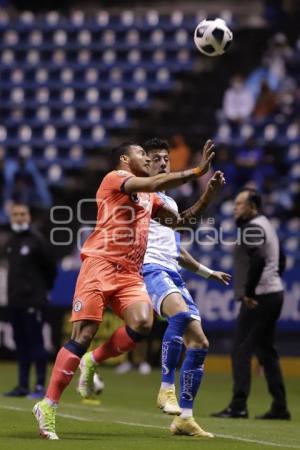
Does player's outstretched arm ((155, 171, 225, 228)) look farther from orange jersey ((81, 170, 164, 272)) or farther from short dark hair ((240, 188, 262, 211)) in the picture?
short dark hair ((240, 188, 262, 211))

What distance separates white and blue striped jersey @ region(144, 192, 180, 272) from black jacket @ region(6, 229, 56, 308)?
14.2 feet

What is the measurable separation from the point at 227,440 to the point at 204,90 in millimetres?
16649

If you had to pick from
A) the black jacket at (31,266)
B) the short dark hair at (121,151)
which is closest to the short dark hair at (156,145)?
the short dark hair at (121,151)

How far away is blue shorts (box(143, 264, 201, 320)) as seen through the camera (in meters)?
10.4

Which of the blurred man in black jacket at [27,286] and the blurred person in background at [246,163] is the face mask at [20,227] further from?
the blurred person in background at [246,163]

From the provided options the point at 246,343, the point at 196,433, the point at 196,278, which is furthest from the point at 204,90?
the point at 196,433

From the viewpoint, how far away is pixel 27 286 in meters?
15.1

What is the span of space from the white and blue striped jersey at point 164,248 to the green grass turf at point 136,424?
150 centimetres

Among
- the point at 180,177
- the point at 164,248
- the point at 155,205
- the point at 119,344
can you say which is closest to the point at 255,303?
the point at 164,248

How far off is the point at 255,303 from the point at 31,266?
3802 mm

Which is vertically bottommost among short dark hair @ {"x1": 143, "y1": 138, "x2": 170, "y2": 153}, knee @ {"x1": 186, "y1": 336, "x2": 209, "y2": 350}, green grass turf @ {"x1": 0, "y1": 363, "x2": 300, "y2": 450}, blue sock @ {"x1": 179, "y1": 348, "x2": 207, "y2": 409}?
green grass turf @ {"x1": 0, "y1": 363, "x2": 300, "y2": 450}

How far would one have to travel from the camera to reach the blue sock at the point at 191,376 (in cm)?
993

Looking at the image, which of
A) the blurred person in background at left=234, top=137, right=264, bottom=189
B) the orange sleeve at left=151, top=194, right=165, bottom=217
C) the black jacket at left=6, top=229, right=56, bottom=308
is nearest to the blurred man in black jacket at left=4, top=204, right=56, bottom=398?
the black jacket at left=6, top=229, right=56, bottom=308

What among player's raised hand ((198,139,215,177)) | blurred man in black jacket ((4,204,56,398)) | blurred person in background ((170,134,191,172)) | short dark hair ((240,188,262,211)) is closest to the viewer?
player's raised hand ((198,139,215,177))
